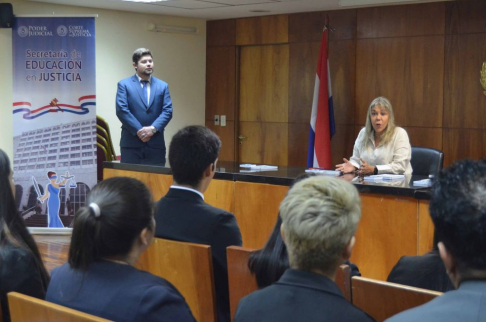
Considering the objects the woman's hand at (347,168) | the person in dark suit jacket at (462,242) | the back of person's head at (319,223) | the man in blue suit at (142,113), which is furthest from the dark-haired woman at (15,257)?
the man in blue suit at (142,113)

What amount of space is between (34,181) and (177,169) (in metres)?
4.29

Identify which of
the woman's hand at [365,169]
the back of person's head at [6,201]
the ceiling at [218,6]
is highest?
the ceiling at [218,6]

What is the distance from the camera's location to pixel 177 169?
2896 mm

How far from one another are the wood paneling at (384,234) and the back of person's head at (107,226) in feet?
7.92

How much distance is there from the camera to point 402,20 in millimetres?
7660

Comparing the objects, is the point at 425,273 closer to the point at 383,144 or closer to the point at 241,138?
the point at 383,144

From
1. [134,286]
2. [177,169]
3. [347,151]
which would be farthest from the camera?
[347,151]

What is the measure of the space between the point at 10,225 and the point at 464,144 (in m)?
5.97

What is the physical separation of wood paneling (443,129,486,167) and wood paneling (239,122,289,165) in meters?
2.21

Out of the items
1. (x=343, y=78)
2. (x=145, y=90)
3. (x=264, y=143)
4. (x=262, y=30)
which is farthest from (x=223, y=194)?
(x=262, y=30)

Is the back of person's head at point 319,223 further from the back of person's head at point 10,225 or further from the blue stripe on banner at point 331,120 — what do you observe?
the blue stripe on banner at point 331,120

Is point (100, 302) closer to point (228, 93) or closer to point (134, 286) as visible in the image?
point (134, 286)

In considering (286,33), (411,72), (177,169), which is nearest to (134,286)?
(177,169)

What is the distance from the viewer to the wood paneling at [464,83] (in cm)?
711
